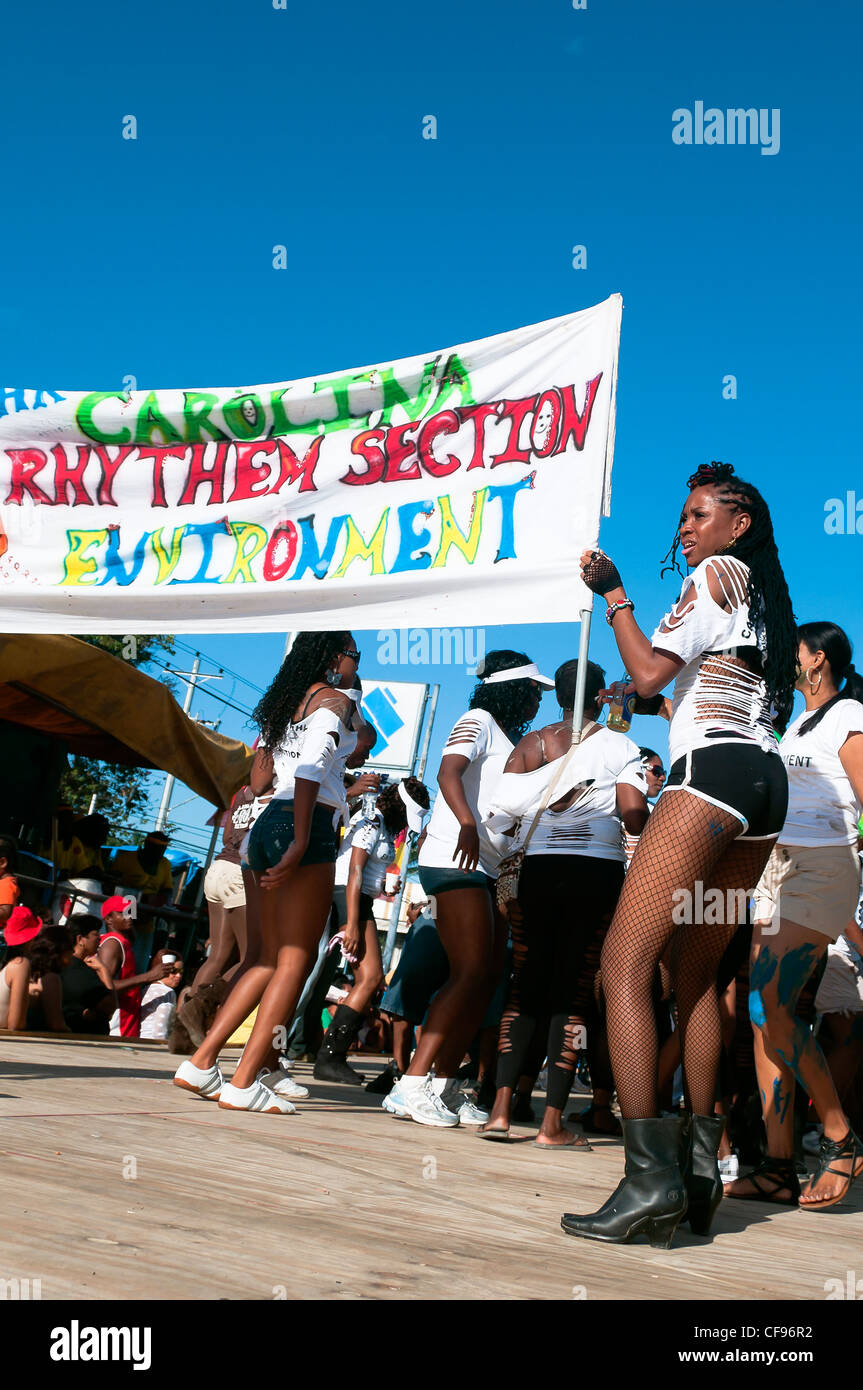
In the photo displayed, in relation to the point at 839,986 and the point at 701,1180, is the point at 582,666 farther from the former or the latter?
the point at 701,1180

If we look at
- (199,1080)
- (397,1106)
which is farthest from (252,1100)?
(397,1106)

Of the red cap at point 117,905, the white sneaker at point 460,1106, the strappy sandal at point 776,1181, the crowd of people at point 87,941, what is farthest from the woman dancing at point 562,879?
the red cap at point 117,905

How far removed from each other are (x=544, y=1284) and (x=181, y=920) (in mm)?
11902

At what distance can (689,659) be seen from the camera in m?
3.14

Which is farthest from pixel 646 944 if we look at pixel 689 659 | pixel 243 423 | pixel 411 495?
pixel 243 423

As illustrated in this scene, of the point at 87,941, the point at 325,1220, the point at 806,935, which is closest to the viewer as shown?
the point at 325,1220

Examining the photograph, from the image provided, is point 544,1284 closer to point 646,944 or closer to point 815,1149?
point 646,944

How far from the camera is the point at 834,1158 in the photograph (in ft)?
12.8

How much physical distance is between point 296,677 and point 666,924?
2745mm

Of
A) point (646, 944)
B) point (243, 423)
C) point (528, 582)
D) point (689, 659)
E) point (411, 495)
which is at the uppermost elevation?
point (243, 423)

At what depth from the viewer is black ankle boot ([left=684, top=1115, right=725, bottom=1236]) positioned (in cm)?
300

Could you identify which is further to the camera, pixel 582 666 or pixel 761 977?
pixel 582 666

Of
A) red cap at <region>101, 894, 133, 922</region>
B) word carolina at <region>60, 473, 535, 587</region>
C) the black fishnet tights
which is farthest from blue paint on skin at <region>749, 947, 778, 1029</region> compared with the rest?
red cap at <region>101, 894, 133, 922</region>
